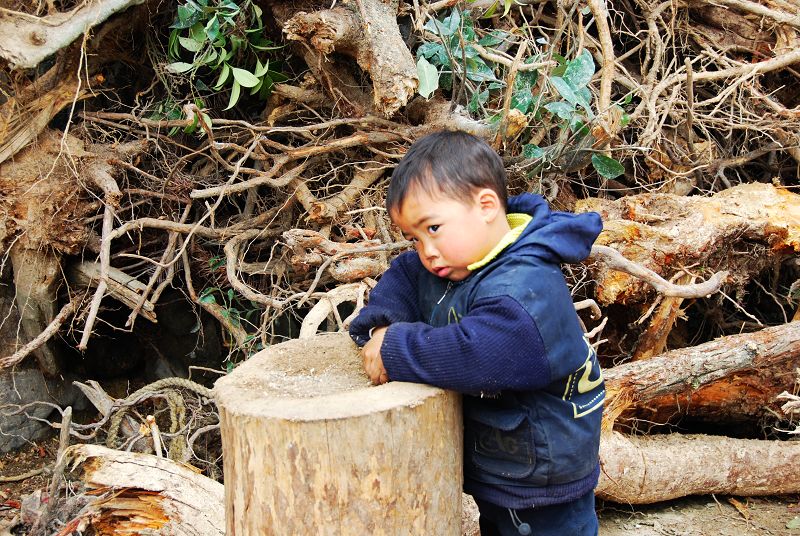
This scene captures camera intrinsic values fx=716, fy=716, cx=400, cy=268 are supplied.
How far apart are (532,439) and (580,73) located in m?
1.77

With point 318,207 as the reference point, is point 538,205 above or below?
above

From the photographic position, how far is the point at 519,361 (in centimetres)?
150

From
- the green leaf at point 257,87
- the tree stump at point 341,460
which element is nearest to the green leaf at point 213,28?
the green leaf at point 257,87

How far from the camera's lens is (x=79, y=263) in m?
3.41

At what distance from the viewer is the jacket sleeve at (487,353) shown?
149cm

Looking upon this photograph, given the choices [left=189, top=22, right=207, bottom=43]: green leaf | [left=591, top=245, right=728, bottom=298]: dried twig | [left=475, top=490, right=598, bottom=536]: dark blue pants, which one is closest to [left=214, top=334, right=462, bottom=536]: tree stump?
[left=475, top=490, right=598, bottom=536]: dark blue pants

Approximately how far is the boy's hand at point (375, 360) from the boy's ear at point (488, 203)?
37cm

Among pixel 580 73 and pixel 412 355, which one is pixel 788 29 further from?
pixel 412 355

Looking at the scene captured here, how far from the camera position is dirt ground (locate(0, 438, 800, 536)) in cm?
283

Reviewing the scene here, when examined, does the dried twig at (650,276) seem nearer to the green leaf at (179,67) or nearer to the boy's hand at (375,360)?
the boy's hand at (375,360)

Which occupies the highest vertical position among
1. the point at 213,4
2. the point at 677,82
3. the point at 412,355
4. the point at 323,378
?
the point at 213,4

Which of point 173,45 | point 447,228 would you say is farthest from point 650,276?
point 173,45

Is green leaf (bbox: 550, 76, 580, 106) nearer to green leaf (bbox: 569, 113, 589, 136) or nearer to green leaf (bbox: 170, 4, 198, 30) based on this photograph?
green leaf (bbox: 569, 113, 589, 136)

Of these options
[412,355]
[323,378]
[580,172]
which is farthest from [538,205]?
[580,172]
